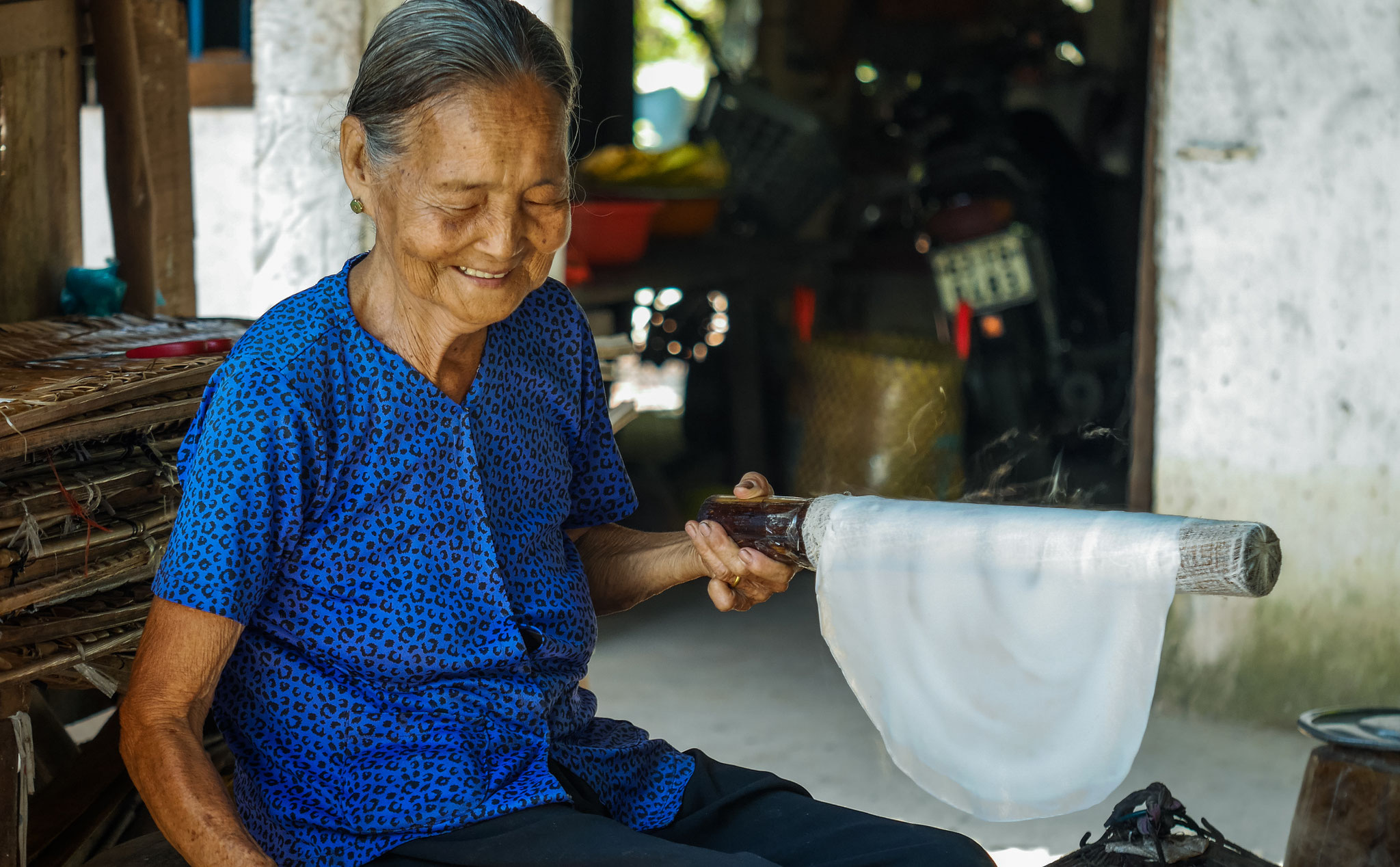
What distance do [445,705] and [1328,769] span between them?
1.81 meters

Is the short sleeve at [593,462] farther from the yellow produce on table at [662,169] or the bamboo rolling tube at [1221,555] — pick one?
the yellow produce on table at [662,169]

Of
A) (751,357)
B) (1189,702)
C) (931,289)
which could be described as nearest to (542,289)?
(1189,702)

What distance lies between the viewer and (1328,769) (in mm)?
2498

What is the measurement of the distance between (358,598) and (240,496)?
21 cm

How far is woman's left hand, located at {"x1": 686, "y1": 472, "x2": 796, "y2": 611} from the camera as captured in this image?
181 centimetres

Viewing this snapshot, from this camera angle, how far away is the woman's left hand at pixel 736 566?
1806 millimetres

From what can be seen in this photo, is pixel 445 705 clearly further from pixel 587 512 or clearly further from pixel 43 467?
pixel 43 467

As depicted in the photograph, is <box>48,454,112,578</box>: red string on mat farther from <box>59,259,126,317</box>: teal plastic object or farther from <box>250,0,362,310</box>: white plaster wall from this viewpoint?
<box>250,0,362,310</box>: white plaster wall

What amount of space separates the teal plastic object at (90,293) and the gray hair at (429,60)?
1072 millimetres

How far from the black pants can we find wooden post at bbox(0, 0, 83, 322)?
4.79 ft

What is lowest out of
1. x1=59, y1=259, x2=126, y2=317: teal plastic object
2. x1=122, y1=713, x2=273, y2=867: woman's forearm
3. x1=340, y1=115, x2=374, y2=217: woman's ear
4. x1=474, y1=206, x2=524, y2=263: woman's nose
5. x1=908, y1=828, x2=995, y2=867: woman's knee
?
x1=908, y1=828, x2=995, y2=867: woman's knee

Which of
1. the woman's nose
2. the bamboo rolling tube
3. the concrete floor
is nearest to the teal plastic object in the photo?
the woman's nose

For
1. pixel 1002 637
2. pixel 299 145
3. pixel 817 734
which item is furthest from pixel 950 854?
pixel 299 145

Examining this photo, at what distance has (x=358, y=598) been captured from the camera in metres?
1.59
